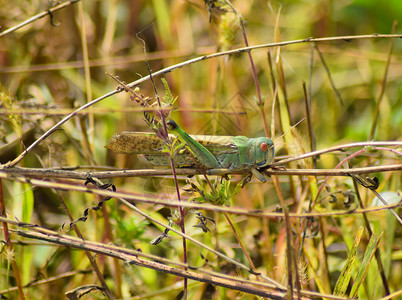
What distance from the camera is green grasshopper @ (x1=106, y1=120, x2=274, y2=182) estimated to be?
1.46 meters

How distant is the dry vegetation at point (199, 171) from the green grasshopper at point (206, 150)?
0.25 feet

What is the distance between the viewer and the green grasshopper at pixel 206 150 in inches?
57.4

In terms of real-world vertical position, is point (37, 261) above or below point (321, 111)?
below

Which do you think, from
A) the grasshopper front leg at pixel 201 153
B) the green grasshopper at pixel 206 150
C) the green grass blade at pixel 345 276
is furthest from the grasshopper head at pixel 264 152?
the green grass blade at pixel 345 276

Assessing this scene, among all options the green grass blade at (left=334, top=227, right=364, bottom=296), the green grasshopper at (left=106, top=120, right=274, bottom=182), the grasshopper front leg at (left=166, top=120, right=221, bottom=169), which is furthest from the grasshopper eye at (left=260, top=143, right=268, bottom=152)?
the green grass blade at (left=334, top=227, right=364, bottom=296)

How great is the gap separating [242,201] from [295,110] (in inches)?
43.5

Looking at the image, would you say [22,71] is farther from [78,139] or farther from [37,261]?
[37,261]

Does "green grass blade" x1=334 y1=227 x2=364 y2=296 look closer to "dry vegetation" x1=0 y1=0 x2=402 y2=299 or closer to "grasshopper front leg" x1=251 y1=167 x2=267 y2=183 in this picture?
"dry vegetation" x1=0 y1=0 x2=402 y2=299

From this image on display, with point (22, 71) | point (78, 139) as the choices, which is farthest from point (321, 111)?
point (22, 71)

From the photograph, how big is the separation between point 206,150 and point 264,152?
220 mm

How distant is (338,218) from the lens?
1.93 m

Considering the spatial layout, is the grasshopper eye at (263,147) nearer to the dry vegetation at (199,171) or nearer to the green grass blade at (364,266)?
the dry vegetation at (199,171)

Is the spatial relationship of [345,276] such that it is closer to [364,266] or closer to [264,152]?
[364,266]

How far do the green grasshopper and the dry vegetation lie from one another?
0.25 ft
